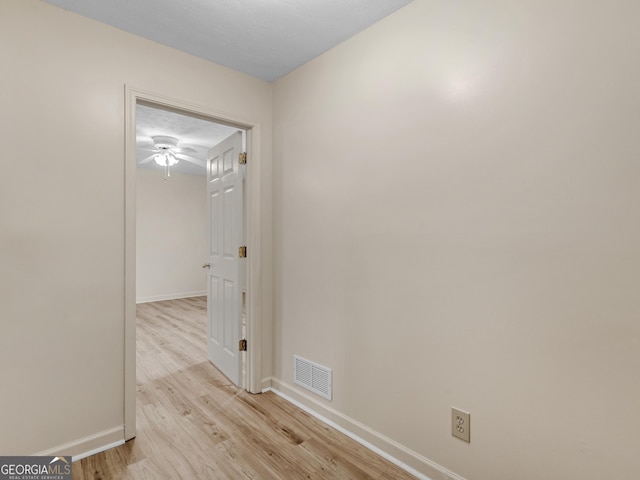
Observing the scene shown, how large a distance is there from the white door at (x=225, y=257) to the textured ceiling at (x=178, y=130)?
0.57 metres

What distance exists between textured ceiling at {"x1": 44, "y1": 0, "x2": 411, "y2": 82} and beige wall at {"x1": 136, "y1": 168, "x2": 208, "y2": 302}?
446cm

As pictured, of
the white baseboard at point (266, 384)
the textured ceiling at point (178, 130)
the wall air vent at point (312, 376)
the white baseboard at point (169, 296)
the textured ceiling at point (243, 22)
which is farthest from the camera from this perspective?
the white baseboard at point (169, 296)

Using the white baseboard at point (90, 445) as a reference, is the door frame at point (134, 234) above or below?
above

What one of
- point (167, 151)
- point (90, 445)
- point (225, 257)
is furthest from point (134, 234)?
point (167, 151)

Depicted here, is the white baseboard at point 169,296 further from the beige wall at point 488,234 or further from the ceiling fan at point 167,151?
the beige wall at point 488,234

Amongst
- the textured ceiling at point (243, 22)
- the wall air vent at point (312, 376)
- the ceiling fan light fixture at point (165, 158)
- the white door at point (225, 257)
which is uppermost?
the textured ceiling at point (243, 22)

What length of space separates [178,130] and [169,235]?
3.23 metres

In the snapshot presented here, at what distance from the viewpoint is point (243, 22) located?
1.92 metres

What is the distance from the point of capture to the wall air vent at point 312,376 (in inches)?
88.2

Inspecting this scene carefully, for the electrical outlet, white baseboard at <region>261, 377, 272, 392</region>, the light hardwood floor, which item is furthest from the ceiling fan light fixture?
the electrical outlet

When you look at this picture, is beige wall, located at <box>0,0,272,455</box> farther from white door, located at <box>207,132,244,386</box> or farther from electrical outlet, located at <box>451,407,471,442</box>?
electrical outlet, located at <box>451,407,471,442</box>

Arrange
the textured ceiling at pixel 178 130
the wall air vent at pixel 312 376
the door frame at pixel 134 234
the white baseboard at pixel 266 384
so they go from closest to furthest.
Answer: the door frame at pixel 134 234 < the wall air vent at pixel 312 376 < the white baseboard at pixel 266 384 < the textured ceiling at pixel 178 130

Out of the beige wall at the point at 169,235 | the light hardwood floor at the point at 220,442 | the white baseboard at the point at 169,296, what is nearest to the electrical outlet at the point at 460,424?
the light hardwood floor at the point at 220,442

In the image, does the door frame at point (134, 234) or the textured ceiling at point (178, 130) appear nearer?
the door frame at point (134, 234)
